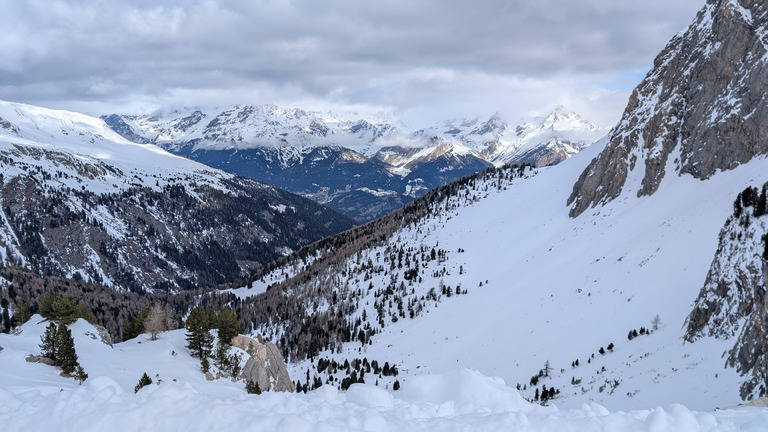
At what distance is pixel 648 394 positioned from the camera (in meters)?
30.5

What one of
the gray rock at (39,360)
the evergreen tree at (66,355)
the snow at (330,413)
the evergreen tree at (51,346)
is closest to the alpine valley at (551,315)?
the snow at (330,413)

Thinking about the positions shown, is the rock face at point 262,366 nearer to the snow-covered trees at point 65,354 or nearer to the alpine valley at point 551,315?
the alpine valley at point 551,315

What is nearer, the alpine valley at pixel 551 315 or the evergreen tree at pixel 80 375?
the alpine valley at pixel 551 315

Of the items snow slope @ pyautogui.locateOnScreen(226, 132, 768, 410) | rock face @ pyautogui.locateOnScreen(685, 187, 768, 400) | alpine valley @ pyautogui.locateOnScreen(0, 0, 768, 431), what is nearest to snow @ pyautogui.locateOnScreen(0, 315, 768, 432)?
alpine valley @ pyautogui.locateOnScreen(0, 0, 768, 431)

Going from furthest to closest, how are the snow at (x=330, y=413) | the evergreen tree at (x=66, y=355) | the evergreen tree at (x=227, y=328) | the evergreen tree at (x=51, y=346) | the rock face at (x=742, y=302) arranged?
the evergreen tree at (x=227, y=328) → the evergreen tree at (x=51, y=346) → the evergreen tree at (x=66, y=355) → the rock face at (x=742, y=302) → the snow at (x=330, y=413)

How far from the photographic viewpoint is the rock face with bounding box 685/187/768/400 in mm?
24719

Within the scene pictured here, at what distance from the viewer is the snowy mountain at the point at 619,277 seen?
32.0m

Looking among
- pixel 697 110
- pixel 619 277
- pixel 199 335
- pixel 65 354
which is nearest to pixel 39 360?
pixel 65 354

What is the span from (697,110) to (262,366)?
91071mm

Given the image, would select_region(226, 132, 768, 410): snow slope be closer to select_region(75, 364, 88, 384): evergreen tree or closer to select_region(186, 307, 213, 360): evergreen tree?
select_region(186, 307, 213, 360): evergreen tree

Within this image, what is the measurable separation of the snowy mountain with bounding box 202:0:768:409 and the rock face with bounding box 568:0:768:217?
0.92 ft

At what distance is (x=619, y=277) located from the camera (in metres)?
61.3

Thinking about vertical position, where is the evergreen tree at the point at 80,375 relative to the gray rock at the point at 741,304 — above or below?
below

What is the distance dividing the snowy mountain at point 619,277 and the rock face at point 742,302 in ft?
0.49
